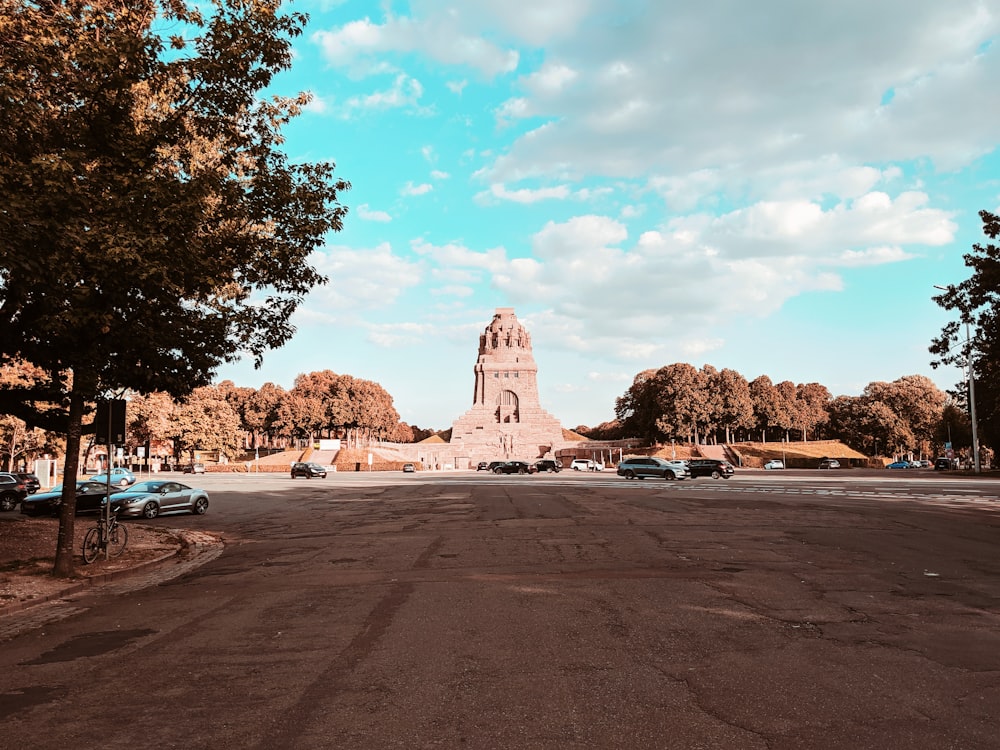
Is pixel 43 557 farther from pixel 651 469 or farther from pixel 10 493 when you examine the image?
pixel 651 469

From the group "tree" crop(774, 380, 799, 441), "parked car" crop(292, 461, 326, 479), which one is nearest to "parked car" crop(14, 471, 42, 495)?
"parked car" crop(292, 461, 326, 479)

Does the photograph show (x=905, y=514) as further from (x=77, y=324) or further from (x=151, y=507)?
(x=151, y=507)

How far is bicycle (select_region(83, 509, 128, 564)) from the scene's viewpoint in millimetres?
12898

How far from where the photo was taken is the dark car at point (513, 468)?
214 ft

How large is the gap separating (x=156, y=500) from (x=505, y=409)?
277 ft

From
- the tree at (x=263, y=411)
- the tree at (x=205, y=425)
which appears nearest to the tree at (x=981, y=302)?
the tree at (x=205, y=425)

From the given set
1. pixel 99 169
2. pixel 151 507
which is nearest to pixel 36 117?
pixel 99 169

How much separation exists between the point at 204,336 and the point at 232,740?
33.1ft

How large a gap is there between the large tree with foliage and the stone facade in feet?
282

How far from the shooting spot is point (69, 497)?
11.8 metres

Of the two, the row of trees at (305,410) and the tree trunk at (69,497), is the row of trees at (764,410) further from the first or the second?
the tree trunk at (69,497)

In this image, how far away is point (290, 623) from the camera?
7.82m

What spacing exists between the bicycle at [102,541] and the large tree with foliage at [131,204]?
1231mm

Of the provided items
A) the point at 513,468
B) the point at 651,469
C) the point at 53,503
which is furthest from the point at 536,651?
the point at 513,468
